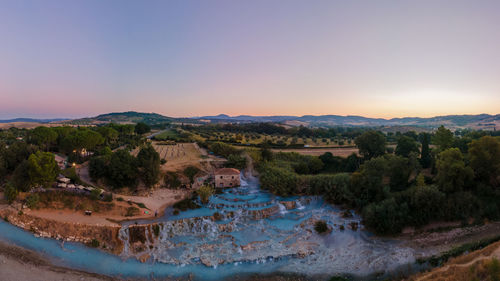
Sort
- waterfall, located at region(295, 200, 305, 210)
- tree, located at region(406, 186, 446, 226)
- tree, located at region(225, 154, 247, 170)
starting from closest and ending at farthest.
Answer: tree, located at region(406, 186, 446, 226), waterfall, located at region(295, 200, 305, 210), tree, located at region(225, 154, 247, 170)

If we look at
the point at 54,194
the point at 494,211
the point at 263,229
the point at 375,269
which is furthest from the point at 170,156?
the point at 494,211

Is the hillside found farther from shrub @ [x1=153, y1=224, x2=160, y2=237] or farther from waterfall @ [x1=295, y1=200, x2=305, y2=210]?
shrub @ [x1=153, y1=224, x2=160, y2=237]

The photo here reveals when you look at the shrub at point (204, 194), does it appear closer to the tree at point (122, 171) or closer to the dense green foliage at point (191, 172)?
the dense green foliage at point (191, 172)

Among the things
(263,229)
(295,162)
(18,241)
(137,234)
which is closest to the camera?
(18,241)

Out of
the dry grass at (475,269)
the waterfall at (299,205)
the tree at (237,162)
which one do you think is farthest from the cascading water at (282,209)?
the dry grass at (475,269)

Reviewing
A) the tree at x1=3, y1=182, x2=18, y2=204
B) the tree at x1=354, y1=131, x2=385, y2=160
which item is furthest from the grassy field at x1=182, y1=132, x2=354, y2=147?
the tree at x1=3, y1=182, x2=18, y2=204

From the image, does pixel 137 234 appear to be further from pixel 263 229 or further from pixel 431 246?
pixel 431 246
